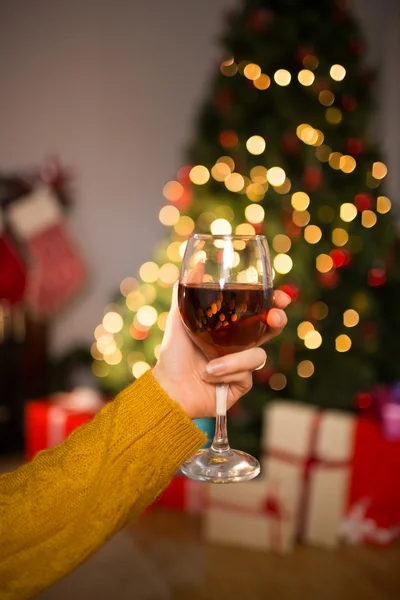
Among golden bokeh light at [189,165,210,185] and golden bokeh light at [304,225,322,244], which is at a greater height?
golden bokeh light at [189,165,210,185]

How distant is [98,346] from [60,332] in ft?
2.69

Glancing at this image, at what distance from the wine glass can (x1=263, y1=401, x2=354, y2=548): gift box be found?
59.4 inches

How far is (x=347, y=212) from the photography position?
2600mm

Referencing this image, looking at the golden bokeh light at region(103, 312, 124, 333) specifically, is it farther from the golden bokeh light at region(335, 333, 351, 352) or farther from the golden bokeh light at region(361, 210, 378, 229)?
the golden bokeh light at region(361, 210, 378, 229)

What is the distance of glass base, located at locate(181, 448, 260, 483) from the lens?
79 centimetres

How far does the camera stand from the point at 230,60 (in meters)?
2.70

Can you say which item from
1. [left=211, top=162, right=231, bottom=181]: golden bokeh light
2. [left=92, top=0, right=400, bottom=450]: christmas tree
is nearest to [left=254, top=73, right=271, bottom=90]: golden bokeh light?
[left=92, top=0, right=400, bottom=450]: christmas tree

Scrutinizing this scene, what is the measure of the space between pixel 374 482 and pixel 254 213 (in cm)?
115

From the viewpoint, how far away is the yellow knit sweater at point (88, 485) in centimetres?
71

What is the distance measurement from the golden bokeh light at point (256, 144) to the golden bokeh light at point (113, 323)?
957mm

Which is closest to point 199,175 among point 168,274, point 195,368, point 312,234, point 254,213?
point 254,213

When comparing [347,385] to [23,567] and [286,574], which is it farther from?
[23,567]

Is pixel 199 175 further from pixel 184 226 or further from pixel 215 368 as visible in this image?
pixel 215 368

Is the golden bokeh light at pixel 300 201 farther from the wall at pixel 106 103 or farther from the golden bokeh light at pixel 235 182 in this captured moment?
the wall at pixel 106 103
